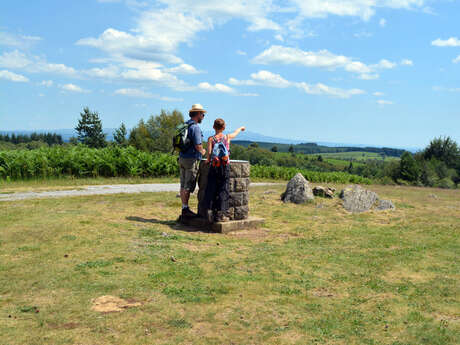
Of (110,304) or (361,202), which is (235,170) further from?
(361,202)

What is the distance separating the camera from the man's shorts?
8711 millimetres

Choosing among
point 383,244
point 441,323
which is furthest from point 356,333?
point 383,244

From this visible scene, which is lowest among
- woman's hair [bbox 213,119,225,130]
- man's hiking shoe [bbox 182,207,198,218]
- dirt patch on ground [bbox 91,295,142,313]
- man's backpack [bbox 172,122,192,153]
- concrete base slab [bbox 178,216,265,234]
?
dirt patch on ground [bbox 91,295,142,313]

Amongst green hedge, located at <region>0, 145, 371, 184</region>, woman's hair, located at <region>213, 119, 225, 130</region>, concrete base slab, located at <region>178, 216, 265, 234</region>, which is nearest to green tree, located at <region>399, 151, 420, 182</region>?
green hedge, located at <region>0, 145, 371, 184</region>

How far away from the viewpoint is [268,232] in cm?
884

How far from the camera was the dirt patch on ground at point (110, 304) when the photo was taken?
4.33 metres

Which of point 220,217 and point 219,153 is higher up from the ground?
point 219,153

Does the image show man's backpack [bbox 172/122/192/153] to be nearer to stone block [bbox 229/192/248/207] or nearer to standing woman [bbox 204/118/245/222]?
standing woman [bbox 204/118/245/222]

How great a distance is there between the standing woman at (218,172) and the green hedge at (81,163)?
11.7 metres

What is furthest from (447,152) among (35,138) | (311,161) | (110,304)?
(35,138)

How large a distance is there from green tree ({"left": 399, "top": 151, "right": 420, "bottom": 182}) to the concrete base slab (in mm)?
43680

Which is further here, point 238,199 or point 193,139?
point 238,199

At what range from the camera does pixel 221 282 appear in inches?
208

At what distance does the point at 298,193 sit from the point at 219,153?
233 inches
